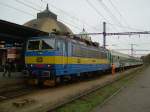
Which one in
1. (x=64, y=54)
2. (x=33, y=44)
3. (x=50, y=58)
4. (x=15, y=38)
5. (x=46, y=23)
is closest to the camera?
(x=50, y=58)

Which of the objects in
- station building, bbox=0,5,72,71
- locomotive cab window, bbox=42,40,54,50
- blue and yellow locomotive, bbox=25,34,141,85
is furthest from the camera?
station building, bbox=0,5,72,71

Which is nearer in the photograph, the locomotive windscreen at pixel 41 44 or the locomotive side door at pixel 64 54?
the locomotive windscreen at pixel 41 44

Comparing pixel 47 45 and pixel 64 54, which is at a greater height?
pixel 47 45

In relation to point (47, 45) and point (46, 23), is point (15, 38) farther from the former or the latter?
point (46, 23)

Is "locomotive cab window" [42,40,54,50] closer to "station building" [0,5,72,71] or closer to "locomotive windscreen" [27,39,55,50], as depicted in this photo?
"locomotive windscreen" [27,39,55,50]

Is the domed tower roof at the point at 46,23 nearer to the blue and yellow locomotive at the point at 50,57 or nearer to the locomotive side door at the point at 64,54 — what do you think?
the blue and yellow locomotive at the point at 50,57

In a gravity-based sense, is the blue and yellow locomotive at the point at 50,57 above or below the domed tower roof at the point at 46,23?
below

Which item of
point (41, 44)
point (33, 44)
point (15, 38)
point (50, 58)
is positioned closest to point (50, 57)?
point (50, 58)

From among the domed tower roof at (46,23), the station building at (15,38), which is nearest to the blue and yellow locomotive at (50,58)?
the station building at (15,38)

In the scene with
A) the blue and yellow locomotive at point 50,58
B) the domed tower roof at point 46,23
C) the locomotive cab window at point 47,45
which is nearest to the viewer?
the blue and yellow locomotive at point 50,58

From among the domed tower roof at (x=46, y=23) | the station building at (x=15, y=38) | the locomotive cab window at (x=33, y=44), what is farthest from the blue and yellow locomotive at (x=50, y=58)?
the domed tower roof at (x=46, y=23)

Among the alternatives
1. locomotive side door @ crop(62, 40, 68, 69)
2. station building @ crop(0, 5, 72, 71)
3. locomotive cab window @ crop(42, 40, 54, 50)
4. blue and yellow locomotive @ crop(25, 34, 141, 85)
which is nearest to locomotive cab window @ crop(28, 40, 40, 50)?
blue and yellow locomotive @ crop(25, 34, 141, 85)

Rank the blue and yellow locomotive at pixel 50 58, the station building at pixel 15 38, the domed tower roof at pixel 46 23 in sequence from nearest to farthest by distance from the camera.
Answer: the blue and yellow locomotive at pixel 50 58
the station building at pixel 15 38
the domed tower roof at pixel 46 23

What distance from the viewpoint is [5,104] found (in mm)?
10586
